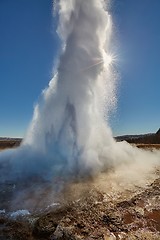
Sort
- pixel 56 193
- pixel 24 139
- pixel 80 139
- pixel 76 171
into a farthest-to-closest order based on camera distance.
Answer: pixel 24 139
pixel 80 139
pixel 76 171
pixel 56 193

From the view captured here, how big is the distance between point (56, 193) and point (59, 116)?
21.1 ft

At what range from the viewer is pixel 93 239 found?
657cm

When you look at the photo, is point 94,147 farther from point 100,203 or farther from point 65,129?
point 100,203

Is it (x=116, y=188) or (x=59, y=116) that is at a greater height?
(x=59, y=116)

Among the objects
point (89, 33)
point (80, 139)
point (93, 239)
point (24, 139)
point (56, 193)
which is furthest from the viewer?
point (24, 139)

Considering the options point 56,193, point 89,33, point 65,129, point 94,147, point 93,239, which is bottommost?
point 93,239

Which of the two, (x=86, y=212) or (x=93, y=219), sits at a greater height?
(x=86, y=212)

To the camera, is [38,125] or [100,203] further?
[38,125]

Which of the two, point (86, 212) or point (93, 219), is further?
point (86, 212)

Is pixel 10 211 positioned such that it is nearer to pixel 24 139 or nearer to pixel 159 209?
pixel 159 209

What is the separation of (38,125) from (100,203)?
28.9 feet

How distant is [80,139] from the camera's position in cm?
1504

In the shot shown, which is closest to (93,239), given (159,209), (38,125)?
(159,209)

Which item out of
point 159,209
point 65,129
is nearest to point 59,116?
point 65,129
